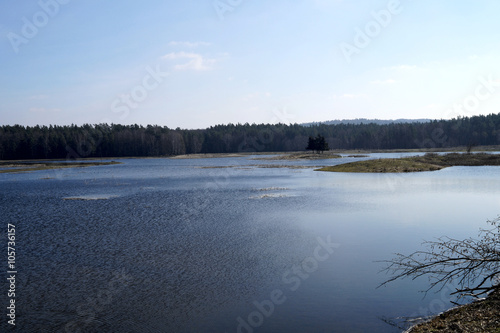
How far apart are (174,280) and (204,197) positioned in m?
29.4

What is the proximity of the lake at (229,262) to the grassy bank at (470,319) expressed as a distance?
96 cm

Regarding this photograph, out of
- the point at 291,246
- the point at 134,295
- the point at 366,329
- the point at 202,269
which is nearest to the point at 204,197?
the point at 291,246

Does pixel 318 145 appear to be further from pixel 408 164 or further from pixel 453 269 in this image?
pixel 453 269

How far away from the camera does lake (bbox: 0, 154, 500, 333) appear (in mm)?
13305

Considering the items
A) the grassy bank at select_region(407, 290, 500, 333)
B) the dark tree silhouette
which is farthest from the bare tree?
the dark tree silhouette

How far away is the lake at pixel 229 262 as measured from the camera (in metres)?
13.3

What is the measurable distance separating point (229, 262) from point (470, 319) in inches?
442

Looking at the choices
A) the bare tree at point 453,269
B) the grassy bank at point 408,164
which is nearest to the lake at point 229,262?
the bare tree at point 453,269

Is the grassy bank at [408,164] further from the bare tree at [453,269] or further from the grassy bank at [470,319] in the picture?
the grassy bank at [470,319]

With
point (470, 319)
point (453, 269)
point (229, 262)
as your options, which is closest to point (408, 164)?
point (453, 269)

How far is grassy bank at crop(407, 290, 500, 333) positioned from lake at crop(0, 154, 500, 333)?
0.96m

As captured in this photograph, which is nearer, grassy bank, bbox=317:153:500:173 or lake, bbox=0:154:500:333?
lake, bbox=0:154:500:333

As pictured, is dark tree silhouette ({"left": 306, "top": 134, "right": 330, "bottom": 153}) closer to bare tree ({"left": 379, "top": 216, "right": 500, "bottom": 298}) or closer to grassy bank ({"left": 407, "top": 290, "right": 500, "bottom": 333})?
bare tree ({"left": 379, "top": 216, "right": 500, "bottom": 298})

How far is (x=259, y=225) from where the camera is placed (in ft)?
94.1
